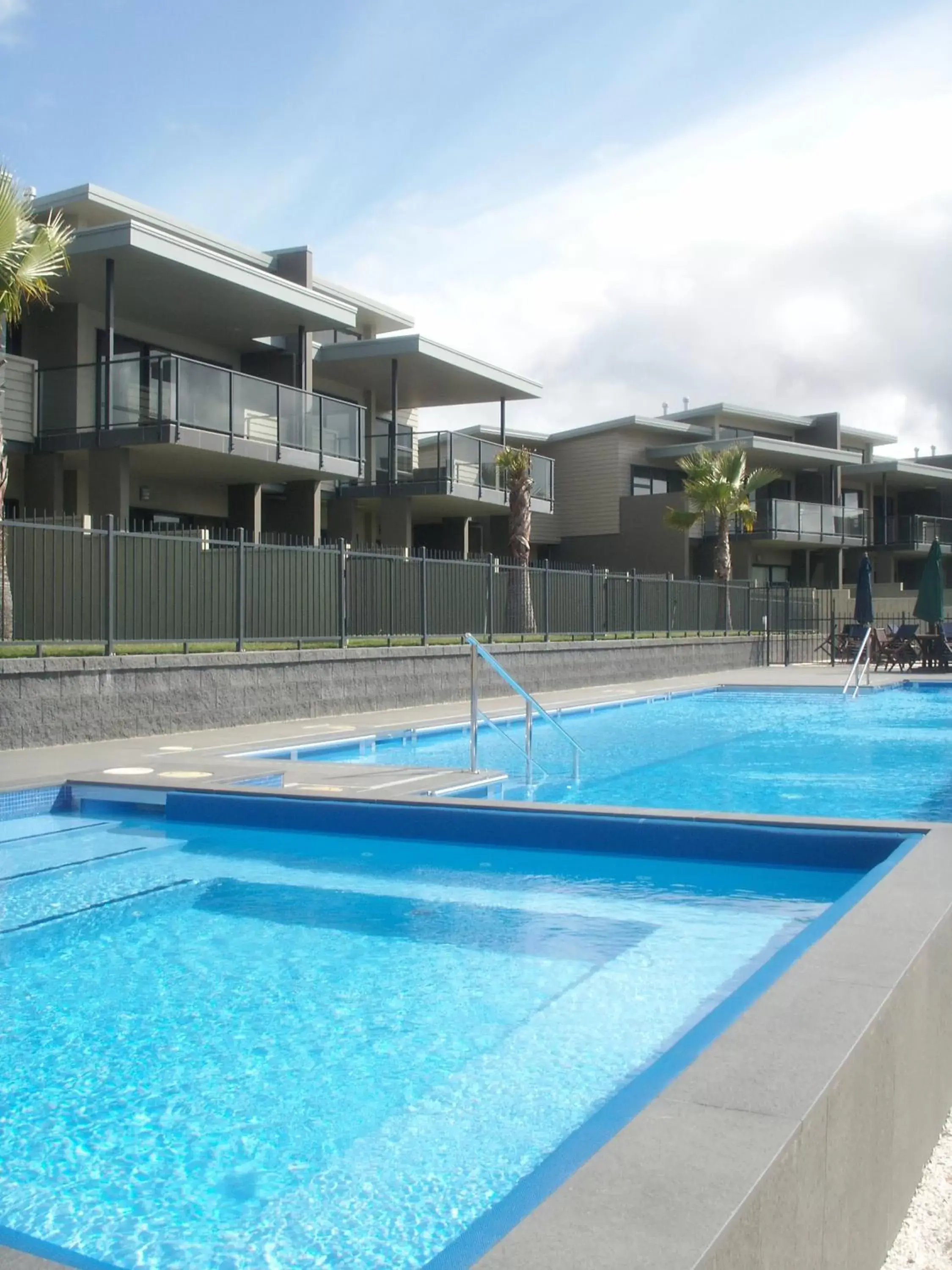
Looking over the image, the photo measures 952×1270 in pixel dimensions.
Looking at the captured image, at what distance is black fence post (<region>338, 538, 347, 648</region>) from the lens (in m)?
16.5

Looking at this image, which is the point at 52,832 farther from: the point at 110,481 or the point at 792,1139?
the point at 110,481

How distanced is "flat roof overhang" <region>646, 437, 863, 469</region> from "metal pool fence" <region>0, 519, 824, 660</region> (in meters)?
13.7

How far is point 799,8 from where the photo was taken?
12.1 meters

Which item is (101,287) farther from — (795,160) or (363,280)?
(795,160)

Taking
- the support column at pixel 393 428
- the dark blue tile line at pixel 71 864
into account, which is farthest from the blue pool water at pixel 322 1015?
the support column at pixel 393 428

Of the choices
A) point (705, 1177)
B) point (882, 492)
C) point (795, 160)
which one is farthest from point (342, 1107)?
point (882, 492)

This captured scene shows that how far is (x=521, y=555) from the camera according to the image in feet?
78.8

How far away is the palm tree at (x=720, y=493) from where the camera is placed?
109ft

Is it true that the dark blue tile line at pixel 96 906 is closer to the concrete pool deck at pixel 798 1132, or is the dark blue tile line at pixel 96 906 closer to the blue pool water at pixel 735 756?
the blue pool water at pixel 735 756

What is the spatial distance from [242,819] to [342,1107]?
455 cm

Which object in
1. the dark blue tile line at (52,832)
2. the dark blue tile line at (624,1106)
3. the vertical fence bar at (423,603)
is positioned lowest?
the dark blue tile line at (52,832)

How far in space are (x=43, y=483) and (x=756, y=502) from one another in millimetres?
25498

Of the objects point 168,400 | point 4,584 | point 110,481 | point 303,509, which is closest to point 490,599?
point 303,509

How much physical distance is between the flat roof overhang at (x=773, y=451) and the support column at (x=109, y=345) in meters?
23.1
